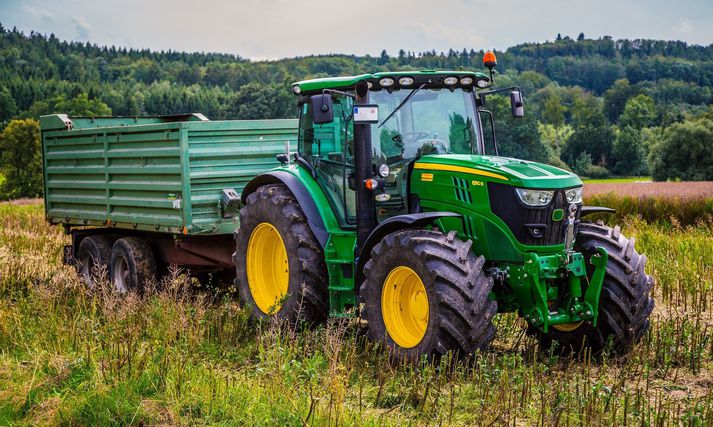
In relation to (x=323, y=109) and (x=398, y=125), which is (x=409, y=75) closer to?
(x=398, y=125)

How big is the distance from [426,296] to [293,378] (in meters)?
1.24

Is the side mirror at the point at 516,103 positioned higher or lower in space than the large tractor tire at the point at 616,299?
higher

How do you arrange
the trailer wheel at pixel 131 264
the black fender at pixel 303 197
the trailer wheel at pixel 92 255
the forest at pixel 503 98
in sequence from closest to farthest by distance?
the black fender at pixel 303 197
the trailer wheel at pixel 131 264
the trailer wheel at pixel 92 255
the forest at pixel 503 98

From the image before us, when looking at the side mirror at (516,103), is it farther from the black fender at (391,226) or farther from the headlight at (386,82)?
the black fender at (391,226)

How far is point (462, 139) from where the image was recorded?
789cm

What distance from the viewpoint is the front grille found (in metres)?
6.82

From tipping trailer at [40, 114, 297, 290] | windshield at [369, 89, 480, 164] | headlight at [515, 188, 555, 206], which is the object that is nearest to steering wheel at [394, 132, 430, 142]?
windshield at [369, 89, 480, 164]

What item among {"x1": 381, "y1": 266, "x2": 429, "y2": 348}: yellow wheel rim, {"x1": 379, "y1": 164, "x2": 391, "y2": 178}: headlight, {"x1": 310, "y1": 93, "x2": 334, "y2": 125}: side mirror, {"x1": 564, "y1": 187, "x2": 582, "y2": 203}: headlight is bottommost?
{"x1": 381, "y1": 266, "x2": 429, "y2": 348}: yellow wheel rim

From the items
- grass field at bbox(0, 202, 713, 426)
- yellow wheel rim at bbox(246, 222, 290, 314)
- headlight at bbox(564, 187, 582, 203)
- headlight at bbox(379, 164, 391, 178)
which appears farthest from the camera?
yellow wheel rim at bbox(246, 222, 290, 314)

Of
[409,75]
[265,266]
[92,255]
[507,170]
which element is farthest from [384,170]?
[92,255]

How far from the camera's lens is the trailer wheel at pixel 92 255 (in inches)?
452

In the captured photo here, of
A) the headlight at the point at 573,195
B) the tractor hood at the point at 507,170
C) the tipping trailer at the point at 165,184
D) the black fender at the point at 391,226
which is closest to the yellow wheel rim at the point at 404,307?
the black fender at the point at 391,226

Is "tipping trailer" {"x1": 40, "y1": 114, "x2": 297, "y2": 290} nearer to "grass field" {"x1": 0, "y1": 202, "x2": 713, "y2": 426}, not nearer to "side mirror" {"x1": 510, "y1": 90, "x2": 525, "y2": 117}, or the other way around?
"grass field" {"x1": 0, "y1": 202, "x2": 713, "y2": 426}

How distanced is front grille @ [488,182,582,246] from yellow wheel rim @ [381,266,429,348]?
878 mm
